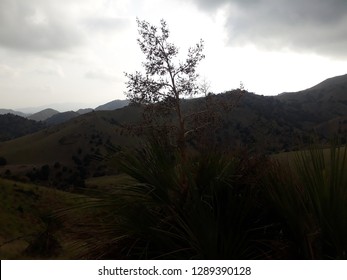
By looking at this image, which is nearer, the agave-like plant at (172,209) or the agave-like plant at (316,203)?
the agave-like plant at (316,203)

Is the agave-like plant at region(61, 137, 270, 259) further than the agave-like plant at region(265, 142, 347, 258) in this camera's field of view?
Yes

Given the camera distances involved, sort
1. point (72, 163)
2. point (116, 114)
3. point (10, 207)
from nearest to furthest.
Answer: point (10, 207) → point (72, 163) → point (116, 114)

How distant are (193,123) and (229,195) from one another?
538cm

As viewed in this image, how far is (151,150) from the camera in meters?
3.41

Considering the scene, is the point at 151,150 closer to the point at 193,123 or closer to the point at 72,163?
the point at 193,123

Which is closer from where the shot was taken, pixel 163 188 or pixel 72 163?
pixel 163 188

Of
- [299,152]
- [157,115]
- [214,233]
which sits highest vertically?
[157,115]

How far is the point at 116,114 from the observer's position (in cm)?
15425

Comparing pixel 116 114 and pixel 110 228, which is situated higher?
pixel 116 114

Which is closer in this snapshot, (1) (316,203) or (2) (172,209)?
(1) (316,203)

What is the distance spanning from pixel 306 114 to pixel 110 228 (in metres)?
194

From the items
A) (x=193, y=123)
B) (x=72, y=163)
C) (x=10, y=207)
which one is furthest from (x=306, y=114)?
(x=193, y=123)

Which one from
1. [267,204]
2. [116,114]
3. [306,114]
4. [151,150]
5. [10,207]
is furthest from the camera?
[306,114]

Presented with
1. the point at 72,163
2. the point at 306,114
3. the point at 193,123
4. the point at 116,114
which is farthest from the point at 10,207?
the point at 306,114
